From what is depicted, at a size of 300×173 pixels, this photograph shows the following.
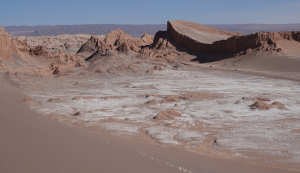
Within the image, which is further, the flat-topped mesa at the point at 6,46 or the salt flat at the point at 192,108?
the flat-topped mesa at the point at 6,46

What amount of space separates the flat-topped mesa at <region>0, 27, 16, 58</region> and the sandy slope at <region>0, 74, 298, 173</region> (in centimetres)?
2413

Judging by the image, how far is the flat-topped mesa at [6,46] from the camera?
98.0 feet

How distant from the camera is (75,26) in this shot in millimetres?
199000

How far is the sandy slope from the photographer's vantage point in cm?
463

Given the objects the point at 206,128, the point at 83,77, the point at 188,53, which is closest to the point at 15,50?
the point at 83,77

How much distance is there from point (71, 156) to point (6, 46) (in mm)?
26561

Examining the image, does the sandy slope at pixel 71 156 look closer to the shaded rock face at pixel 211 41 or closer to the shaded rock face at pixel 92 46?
the shaded rock face at pixel 211 41

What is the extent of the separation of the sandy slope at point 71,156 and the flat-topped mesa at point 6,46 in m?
24.1

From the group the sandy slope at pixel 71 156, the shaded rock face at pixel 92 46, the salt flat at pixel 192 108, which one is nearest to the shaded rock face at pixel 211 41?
the shaded rock face at pixel 92 46

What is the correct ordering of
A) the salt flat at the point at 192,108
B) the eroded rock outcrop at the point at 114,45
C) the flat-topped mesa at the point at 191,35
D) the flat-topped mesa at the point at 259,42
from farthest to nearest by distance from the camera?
the eroded rock outcrop at the point at 114,45, the flat-topped mesa at the point at 191,35, the flat-topped mesa at the point at 259,42, the salt flat at the point at 192,108

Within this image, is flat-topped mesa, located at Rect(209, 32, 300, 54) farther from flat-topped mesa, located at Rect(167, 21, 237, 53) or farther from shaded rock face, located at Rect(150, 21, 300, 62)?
flat-topped mesa, located at Rect(167, 21, 237, 53)

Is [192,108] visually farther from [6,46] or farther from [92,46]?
[92,46]

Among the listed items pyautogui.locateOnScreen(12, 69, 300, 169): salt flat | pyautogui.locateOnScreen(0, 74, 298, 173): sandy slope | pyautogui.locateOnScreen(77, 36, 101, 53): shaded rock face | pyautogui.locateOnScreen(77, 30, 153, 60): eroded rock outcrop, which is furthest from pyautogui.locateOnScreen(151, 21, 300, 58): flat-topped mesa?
pyautogui.locateOnScreen(0, 74, 298, 173): sandy slope

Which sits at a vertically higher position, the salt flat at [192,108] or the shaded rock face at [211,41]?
the shaded rock face at [211,41]
